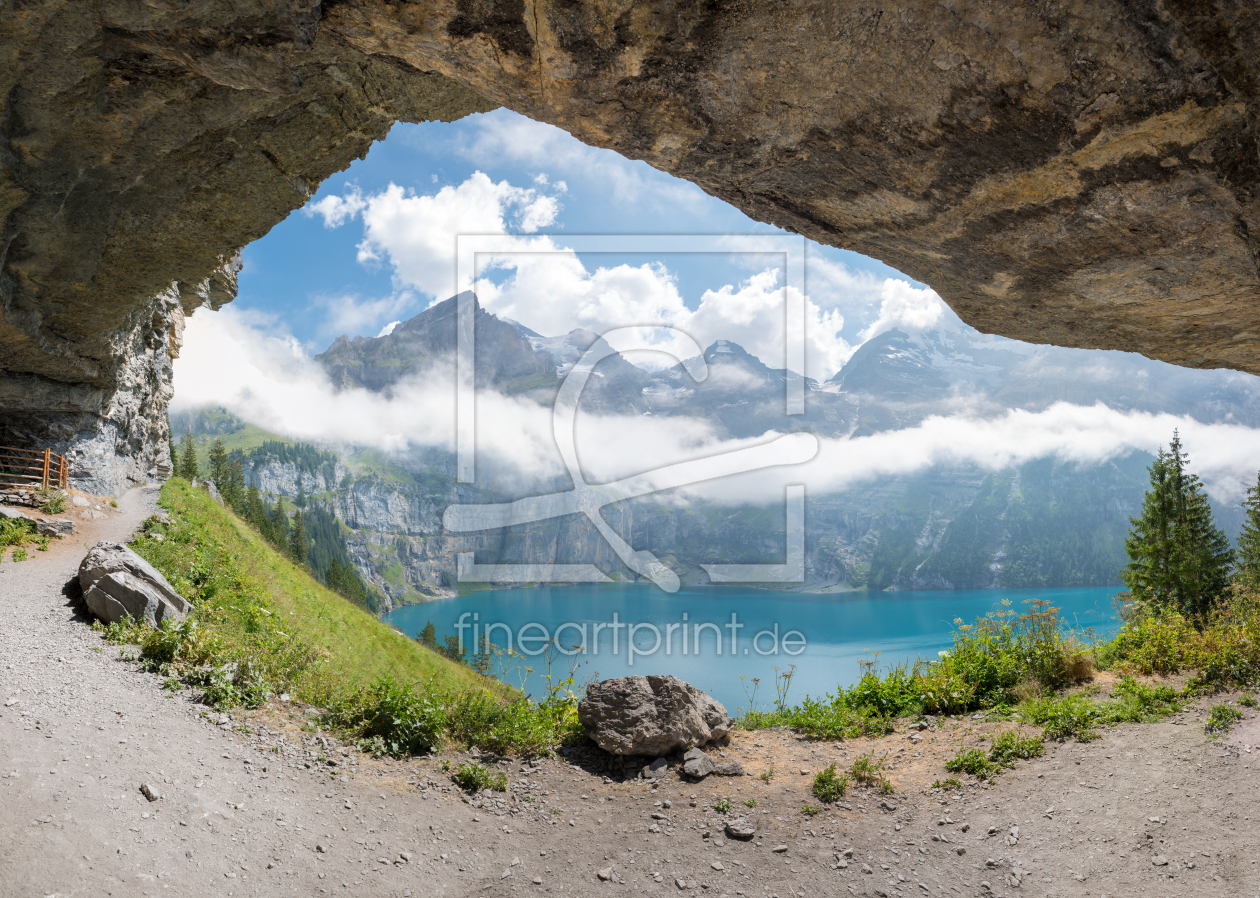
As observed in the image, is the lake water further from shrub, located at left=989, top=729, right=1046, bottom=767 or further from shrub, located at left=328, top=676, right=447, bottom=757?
shrub, located at left=989, top=729, right=1046, bottom=767

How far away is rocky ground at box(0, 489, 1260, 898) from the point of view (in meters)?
5.18

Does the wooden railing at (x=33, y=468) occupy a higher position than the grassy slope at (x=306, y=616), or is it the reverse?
the wooden railing at (x=33, y=468)

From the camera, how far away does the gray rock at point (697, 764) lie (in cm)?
741

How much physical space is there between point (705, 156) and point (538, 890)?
20.7ft

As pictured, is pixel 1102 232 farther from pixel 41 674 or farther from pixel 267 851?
pixel 41 674

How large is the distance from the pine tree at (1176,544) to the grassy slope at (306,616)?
1632 inches

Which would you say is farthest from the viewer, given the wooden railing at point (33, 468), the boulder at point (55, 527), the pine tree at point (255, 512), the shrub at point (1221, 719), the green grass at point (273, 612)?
the pine tree at point (255, 512)

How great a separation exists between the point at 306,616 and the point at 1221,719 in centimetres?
1809

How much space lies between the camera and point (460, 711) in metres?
8.20

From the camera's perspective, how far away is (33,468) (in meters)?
18.8

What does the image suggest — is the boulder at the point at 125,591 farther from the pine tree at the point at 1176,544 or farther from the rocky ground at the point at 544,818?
the pine tree at the point at 1176,544

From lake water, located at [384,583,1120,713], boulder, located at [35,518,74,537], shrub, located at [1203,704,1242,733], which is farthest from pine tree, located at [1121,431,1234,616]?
boulder, located at [35,518,74,537]

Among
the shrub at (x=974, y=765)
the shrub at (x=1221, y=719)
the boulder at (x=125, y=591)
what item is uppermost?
the boulder at (x=125, y=591)

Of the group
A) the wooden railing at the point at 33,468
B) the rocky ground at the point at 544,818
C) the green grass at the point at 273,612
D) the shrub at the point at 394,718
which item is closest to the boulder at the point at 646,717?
the rocky ground at the point at 544,818
